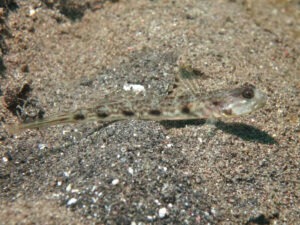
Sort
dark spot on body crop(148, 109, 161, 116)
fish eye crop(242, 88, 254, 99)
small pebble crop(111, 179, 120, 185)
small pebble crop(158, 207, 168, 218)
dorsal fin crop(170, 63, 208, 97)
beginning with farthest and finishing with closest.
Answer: dorsal fin crop(170, 63, 208, 97), dark spot on body crop(148, 109, 161, 116), fish eye crop(242, 88, 254, 99), small pebble crop(111, 179, 120, 185), small pebble crop(158, 207, 168, 218)

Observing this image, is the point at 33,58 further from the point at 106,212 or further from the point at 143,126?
the point at 106,212

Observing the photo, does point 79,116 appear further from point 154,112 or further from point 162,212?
point 162,212

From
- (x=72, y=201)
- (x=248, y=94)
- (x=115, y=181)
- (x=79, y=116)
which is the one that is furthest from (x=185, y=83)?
(x=72, y=201)

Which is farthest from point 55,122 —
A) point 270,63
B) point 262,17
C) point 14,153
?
point 262,17

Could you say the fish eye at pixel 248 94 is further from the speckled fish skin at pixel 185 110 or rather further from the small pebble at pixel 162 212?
the small pebble at pixel 162 212

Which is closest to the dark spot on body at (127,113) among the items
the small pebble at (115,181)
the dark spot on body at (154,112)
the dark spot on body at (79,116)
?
the dark spot on body at (154,112)

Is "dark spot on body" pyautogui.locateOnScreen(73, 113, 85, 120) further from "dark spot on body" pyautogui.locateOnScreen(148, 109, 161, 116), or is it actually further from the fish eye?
the fish eye

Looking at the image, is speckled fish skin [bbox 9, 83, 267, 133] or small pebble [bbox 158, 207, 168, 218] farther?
speckled fish skin [bbox 9, 83, 267, 133]

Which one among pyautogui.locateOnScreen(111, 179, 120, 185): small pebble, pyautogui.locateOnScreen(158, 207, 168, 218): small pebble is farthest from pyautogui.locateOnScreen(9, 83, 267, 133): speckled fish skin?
pyautogui.locateOnScreen(158, 207, 168, 218): small pebble
